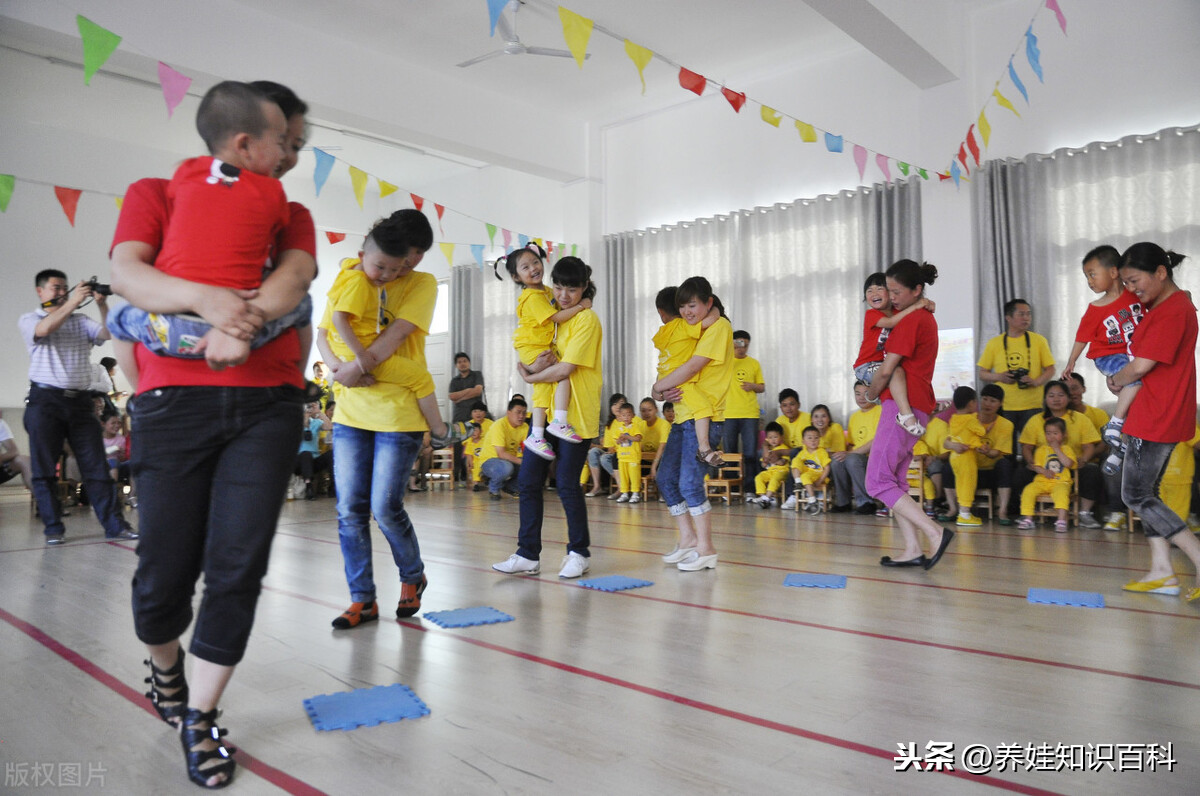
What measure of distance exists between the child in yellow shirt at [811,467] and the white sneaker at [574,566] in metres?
3.64

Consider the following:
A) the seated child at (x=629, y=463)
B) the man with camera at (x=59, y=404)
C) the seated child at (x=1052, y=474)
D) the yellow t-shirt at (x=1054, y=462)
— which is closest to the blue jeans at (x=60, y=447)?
the man with camera at (x=59, y=404)

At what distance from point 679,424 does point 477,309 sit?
24.8ft

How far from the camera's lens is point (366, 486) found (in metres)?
2.69

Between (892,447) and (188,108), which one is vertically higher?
(188,108)

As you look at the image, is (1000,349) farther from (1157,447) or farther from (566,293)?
(566,293)

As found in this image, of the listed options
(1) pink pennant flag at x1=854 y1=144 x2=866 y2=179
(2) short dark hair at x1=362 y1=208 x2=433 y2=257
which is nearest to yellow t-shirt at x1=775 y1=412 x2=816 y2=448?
(1) pink pennant flag at x1=854 y1=144 x2=866 y2=179

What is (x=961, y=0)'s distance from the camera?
22.2 feet

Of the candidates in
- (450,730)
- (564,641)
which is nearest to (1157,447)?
(564,641)

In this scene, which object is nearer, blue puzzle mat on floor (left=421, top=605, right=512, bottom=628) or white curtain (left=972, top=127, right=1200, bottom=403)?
blue puzzle mat on floor (left=421, top=605, right=512, bottom=628)

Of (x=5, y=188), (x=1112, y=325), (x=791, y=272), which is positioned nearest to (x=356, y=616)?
(x=1112, y=325)

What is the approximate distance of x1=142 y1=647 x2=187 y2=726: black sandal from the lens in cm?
171

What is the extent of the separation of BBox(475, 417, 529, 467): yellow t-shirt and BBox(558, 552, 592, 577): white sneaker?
483cm

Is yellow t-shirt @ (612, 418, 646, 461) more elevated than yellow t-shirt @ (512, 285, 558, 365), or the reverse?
yellow t-shirt @ (512, 285, 558, 365)

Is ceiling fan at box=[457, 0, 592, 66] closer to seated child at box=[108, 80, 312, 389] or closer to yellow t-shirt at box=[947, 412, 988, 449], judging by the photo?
yellow t-shirt at box=[947, 412, 988, 449]
